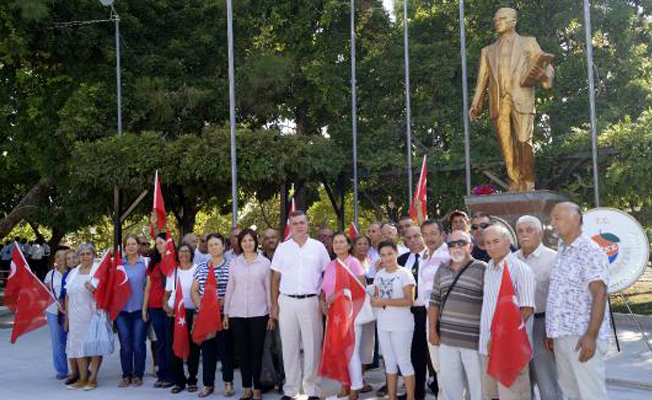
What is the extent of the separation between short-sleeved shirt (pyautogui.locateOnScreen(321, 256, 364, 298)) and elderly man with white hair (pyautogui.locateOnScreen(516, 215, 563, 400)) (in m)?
2.28

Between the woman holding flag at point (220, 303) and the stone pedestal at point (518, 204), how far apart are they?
5054 mm

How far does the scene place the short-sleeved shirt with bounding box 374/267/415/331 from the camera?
7.54 meters

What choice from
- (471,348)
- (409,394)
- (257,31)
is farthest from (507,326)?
(257,31)

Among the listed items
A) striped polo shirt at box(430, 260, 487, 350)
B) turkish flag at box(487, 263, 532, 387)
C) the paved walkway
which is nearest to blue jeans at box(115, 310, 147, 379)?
the paved walkway

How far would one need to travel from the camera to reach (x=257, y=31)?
23.1 metres

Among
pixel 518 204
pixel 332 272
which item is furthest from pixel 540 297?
pixel 518 204

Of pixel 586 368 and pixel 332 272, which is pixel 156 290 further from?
pixel 586 368

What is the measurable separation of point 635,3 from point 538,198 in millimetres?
11587

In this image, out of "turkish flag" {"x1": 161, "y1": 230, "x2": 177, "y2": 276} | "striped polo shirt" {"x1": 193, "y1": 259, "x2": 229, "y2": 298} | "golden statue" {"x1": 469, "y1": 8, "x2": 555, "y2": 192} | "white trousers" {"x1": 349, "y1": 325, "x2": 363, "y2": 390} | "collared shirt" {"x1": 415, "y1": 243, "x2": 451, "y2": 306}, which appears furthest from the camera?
"golden statue" {"x1": 469, "y1": 8, "x2": 555, "y2": 192}

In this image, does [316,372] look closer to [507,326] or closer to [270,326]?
[270,326]

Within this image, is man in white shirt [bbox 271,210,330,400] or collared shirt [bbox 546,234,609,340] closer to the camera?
collared shirt [bbox 546,234,609,340]

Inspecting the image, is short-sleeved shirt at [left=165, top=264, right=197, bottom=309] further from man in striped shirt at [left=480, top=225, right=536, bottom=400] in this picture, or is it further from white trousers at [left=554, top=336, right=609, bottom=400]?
white trousers at [left=554, top=336, right=609, bottom=400]

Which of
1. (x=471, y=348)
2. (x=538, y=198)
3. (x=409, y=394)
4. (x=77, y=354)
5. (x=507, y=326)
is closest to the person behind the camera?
(x=507, y=326)

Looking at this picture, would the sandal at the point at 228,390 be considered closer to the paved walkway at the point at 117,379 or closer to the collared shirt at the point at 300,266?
the paved walkway at the point at 117,379
